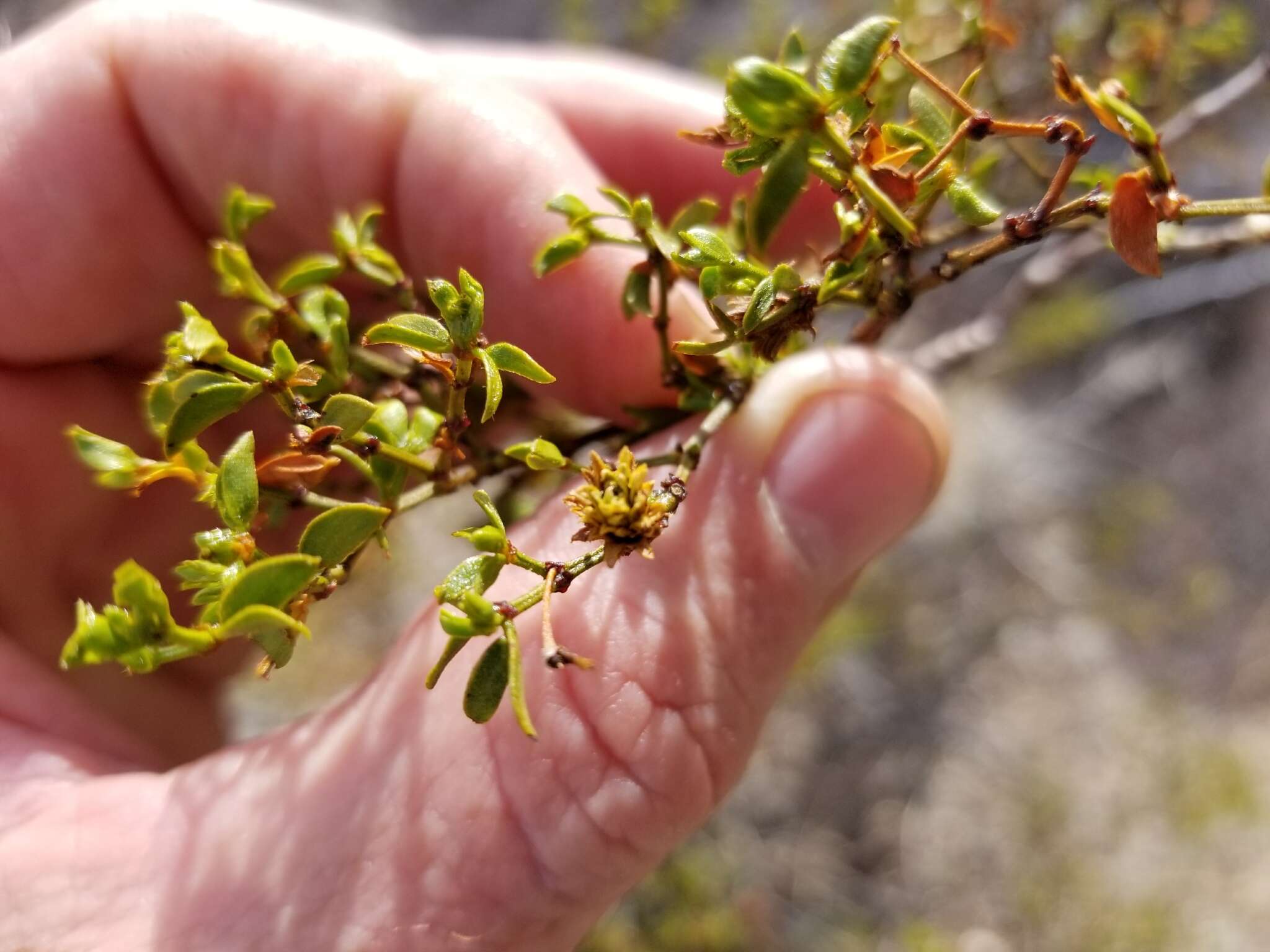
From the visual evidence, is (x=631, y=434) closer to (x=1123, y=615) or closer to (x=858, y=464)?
(x=858, y=464)

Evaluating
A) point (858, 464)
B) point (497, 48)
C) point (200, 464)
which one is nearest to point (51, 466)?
point (200, 464)

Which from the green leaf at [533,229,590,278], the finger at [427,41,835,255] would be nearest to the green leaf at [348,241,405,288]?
the green leaf at [533,229,590,278]

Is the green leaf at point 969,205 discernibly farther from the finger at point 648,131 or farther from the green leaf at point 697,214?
the finger at point 648,131

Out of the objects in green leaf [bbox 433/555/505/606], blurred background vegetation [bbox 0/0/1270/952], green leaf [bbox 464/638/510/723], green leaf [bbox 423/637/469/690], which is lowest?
blurred background vegetation [bbox 0/0/1270/952]

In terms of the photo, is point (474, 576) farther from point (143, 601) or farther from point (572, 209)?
point (572, 209)

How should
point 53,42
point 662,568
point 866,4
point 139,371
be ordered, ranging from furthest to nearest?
point 866,4 < point 139,371 < point 53,42 < point 662,568

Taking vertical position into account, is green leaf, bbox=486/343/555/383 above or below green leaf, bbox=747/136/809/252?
below

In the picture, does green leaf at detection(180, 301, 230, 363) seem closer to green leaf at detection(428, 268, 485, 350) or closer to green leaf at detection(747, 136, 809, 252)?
green leaf at detection(428, 268, 485, 350)

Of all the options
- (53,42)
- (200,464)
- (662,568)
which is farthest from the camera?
(53,42)
